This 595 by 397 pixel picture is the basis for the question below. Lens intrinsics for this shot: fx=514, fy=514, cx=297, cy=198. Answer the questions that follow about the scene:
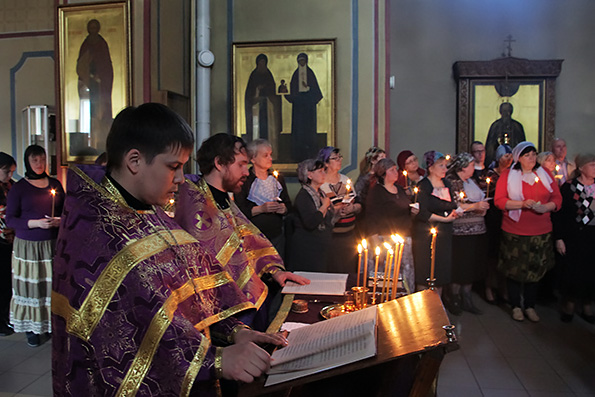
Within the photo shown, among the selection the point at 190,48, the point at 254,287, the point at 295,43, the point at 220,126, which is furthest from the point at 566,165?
the point at 254,287

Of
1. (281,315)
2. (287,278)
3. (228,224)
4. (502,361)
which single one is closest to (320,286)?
(287,278)

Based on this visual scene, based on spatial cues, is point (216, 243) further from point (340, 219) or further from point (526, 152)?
point (526, 152)

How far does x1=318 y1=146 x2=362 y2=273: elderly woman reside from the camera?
4957 mm

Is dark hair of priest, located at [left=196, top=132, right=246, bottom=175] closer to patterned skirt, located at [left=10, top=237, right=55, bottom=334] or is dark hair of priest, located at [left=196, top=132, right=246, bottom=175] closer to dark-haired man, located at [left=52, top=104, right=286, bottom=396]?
dark-haired man, located at [left=52, top=104, right=286, bottom=396]

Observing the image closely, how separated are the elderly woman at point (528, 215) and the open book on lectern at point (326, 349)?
3.88 metres

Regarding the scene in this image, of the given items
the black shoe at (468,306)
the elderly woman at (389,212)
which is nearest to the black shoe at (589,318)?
the black shoe at (468,306)

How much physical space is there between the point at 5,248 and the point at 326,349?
4704mm

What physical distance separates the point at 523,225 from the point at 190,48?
442 centimetres

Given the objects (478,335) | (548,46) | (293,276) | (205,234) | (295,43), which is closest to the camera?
(205,234)

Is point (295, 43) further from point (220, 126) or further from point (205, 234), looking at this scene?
point (205, 234)

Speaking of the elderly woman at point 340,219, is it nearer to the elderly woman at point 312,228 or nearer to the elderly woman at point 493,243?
the elderly woman at point 312,228

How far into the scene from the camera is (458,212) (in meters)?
5.05

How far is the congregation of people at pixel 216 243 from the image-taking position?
1418mm

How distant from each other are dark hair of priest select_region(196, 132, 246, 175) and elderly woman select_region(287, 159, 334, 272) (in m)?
2.06
